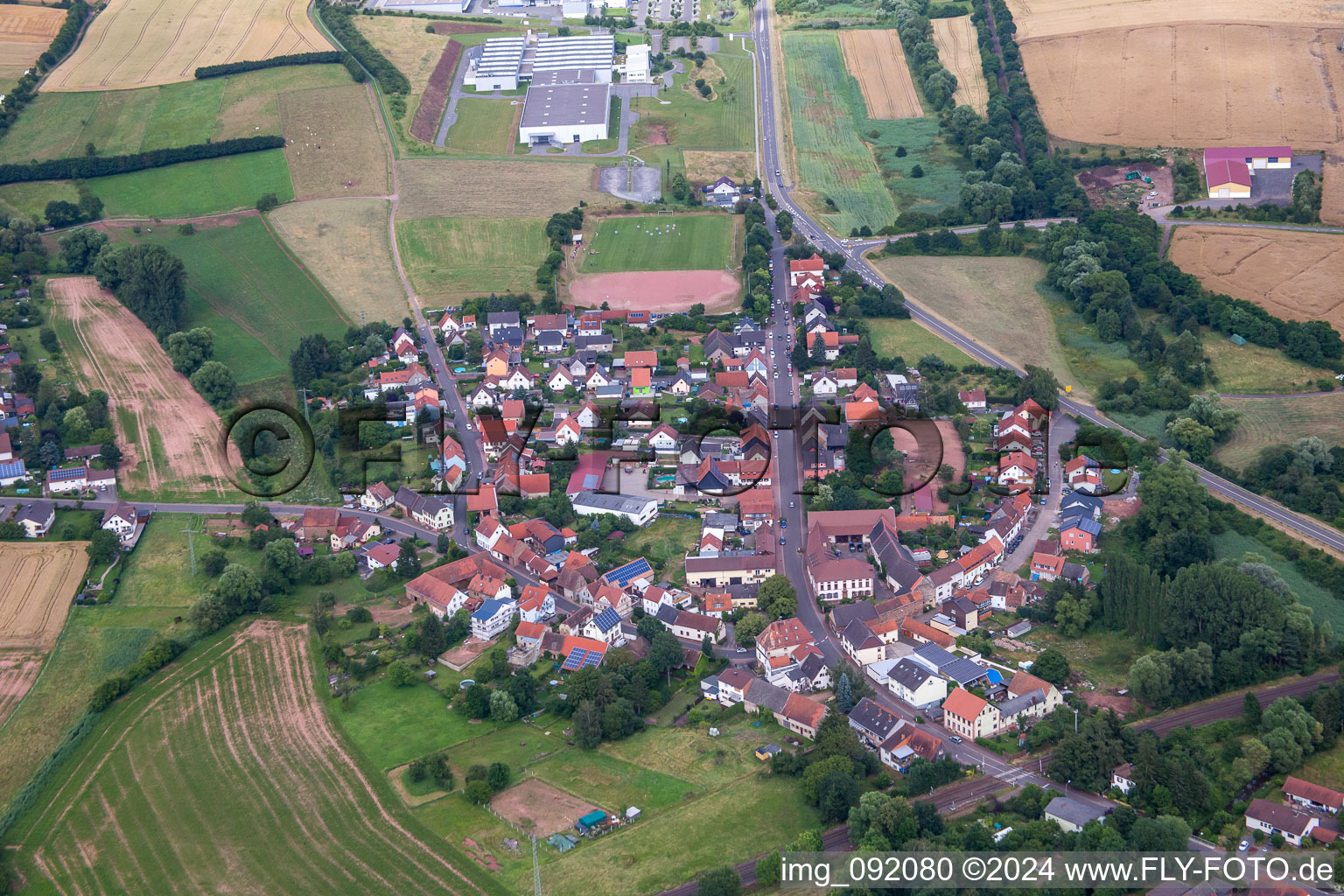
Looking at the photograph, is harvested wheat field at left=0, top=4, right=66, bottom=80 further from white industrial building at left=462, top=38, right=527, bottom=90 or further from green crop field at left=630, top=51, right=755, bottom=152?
green crop field at left=630, top=51, right=755, bottom=152

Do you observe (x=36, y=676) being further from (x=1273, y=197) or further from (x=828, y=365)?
(x=1273, y=197)

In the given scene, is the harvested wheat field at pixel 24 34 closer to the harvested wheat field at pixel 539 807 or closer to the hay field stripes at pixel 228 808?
the hay field stripes at pixel 228 808

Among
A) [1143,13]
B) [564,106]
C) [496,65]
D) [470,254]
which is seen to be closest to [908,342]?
[470,254]

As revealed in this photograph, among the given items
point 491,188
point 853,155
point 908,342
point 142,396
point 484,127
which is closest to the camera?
point 142,396

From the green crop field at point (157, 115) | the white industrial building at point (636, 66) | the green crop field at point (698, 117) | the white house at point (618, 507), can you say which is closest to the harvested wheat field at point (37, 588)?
the white house at point (618, 507)

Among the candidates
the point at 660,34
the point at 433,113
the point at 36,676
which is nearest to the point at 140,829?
the point at 36,676

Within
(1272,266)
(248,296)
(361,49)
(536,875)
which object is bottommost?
(536,875)

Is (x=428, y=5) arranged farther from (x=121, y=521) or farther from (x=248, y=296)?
(x=121, y=521)
